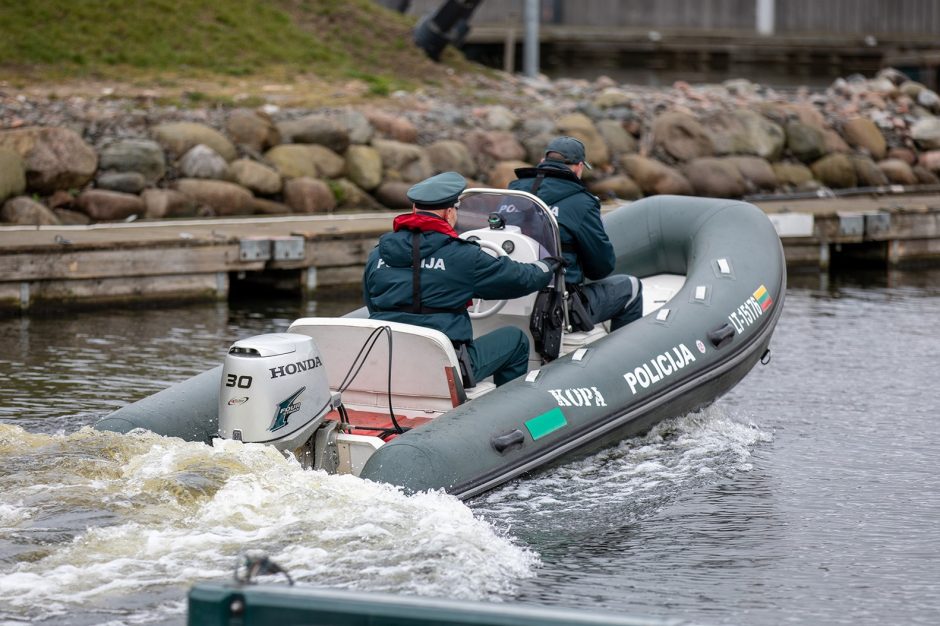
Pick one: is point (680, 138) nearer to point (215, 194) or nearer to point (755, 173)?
point (755, 173)

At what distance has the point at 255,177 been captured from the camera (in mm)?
13039

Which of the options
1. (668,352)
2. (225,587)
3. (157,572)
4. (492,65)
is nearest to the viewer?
(225,587)

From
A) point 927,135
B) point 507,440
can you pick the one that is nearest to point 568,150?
point 507,440

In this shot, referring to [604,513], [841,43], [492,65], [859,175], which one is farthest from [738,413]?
[841,43]

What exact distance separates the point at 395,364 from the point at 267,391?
0.87 metres

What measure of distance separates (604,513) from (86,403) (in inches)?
126

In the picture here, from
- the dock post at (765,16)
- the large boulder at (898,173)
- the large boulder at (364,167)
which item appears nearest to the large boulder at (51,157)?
the large boulder at (364,167)

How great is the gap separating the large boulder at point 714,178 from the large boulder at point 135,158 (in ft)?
19.2

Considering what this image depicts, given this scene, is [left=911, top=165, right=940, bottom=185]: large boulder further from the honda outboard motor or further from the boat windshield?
the honda outboard motor

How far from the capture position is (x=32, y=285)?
1027 cm

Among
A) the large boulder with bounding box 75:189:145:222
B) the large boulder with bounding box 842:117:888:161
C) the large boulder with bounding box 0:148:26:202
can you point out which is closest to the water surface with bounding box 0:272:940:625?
the large boulder with bounding box 0:148:26:202

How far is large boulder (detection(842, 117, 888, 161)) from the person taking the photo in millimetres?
17250

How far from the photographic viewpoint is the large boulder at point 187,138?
42.9 ft

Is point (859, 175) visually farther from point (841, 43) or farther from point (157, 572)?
point (157, 572)
